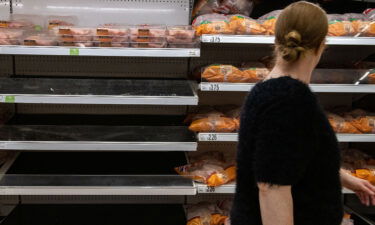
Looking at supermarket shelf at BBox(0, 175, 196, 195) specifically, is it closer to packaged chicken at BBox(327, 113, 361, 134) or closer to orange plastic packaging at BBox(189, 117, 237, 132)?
orange plastic packaging at BBox(189, 117, 237, 132)

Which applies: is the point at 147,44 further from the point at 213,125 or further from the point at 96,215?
the point at 96,215

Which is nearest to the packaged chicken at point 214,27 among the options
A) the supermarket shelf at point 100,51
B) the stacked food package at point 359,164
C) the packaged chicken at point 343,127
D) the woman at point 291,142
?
the supermarket shelf at point 100,51

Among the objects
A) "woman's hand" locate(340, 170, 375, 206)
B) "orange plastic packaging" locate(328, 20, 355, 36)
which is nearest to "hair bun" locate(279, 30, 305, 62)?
"woman's hand" locate(340, 170, 375, 206)

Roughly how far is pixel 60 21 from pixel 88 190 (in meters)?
1.18

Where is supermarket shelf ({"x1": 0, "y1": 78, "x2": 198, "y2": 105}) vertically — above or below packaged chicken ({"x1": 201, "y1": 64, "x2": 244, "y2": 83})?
below

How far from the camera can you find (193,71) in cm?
299

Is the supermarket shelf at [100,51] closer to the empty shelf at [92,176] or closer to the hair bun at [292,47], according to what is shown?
the empty shelf at [92,176]

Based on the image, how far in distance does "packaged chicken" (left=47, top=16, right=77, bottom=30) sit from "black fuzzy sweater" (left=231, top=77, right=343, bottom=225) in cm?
181

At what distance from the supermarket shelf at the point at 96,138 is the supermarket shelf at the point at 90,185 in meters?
0.22

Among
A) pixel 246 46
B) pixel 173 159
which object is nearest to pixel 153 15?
pixel 246 46

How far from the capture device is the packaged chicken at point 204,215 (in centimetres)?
278

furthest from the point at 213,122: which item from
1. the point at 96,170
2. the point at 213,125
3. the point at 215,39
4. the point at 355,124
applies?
the point at 355,124

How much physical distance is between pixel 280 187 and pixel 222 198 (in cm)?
221

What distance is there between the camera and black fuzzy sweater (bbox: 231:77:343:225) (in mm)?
1201
